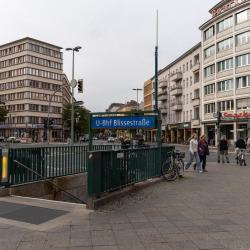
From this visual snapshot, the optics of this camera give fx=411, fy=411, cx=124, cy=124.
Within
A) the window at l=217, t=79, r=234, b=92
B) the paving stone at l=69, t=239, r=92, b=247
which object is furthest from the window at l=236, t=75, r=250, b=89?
the paving stone at l=69, t=239, r=92, b=247

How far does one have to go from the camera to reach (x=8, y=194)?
10141 millimetres

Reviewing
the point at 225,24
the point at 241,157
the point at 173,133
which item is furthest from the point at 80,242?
the point at 173,133

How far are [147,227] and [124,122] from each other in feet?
21.0

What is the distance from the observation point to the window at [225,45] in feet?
190

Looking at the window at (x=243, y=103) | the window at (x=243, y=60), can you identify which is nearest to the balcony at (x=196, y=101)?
the window at (x=243, y=103)

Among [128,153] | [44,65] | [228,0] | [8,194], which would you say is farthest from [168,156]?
[44,65]

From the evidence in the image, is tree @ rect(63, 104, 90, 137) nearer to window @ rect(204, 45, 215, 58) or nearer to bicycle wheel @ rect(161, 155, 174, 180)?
window @ rect(204, 45, 215, 58)

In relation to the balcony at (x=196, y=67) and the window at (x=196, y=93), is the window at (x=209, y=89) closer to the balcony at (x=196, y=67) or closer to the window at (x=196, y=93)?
the window at (x=196, y=93)

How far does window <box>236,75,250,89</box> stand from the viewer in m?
54.7

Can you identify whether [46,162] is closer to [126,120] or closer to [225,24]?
[126,120]

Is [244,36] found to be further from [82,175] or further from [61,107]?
[61,107]

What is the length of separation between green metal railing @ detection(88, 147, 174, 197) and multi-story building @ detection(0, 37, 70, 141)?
8657 cm

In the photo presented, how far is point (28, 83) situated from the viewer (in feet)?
328

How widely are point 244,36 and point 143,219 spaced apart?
5231cm
